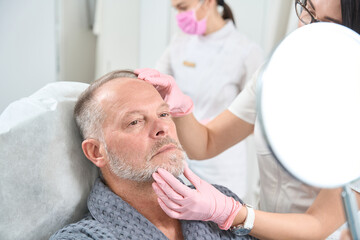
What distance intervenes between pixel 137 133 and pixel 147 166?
0.11m

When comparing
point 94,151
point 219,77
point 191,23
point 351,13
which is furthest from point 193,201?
point 191,23

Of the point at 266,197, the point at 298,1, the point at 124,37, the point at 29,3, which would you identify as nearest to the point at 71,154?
the point at 266,197

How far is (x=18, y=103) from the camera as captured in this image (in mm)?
1131

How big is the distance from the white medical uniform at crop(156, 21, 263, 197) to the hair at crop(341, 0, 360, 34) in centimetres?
123

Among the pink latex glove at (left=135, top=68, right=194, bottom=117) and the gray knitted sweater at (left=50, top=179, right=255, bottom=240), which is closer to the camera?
the gray knitted sweater at (left=50, top=179, right=255, bottom=240)

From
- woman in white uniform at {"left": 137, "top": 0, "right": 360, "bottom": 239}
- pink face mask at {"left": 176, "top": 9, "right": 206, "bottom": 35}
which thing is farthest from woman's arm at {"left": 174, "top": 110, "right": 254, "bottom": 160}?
pink face mask at {"left": 176, "top": 9, "right": 206, "bottom": 35}

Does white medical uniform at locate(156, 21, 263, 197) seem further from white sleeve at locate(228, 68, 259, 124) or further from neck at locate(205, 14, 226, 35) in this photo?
white sleeve at locate(228, 68, 259, 124)

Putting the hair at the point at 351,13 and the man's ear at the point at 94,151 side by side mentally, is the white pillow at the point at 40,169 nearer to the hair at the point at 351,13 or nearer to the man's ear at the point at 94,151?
the man's ear at the point at 94,151

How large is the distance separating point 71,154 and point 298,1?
86 cm

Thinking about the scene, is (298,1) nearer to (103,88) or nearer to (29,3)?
(103,88)

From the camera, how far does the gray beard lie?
1.05 meters

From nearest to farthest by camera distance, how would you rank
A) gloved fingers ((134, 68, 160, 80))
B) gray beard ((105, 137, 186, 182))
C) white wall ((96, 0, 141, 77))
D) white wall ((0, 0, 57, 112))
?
gray beard ((105, 137, 186, 182))
gloved fingers ((134, 68, 160, 80))
white wall ((0, 0, 57, 112))
white wall ((96, 0, 141, 77))

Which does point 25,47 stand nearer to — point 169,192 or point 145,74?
point 145,74

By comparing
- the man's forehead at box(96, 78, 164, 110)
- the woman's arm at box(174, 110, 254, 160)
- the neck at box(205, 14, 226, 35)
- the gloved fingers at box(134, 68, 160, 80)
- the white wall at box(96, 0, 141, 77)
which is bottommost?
the white wall at box(96, 0, 141, 77)
